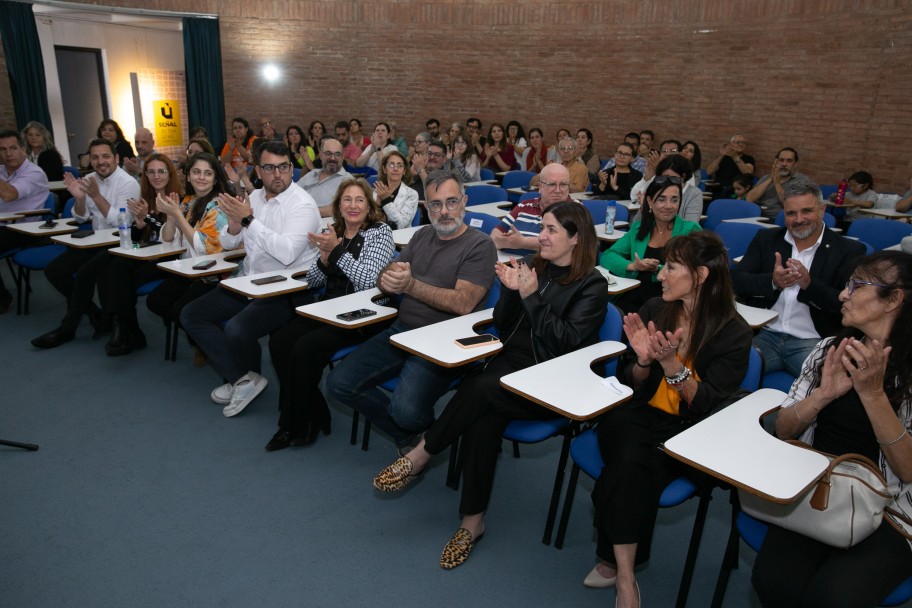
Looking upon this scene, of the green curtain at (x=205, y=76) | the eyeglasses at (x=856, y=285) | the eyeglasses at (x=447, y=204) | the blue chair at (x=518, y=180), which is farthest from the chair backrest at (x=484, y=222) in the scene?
the green curtain at (x=205, y=76)

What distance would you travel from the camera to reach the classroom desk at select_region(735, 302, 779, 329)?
303cm

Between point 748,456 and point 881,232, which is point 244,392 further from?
point 881,232

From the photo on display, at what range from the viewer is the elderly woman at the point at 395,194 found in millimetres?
5223

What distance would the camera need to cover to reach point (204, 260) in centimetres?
407

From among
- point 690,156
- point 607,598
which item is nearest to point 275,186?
point 607,598

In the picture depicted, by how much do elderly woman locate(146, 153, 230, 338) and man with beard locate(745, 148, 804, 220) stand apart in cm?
544

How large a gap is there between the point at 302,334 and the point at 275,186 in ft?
3.39

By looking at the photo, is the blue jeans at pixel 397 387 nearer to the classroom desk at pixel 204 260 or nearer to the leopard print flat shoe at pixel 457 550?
the leopard print flat shoe at pixel 457 550

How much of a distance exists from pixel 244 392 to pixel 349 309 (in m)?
1.09

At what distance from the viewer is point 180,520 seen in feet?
9.29

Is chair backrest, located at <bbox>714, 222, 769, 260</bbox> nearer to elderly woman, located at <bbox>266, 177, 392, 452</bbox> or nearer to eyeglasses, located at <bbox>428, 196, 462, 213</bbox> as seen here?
eyeglasses, located at <bbox>428, 196, 462, 213</bbox>

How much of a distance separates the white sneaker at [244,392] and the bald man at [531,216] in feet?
5.72

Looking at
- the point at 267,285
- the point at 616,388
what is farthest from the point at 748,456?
the point at 267,285

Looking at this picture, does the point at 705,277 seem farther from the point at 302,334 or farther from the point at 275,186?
the point at 275,186
